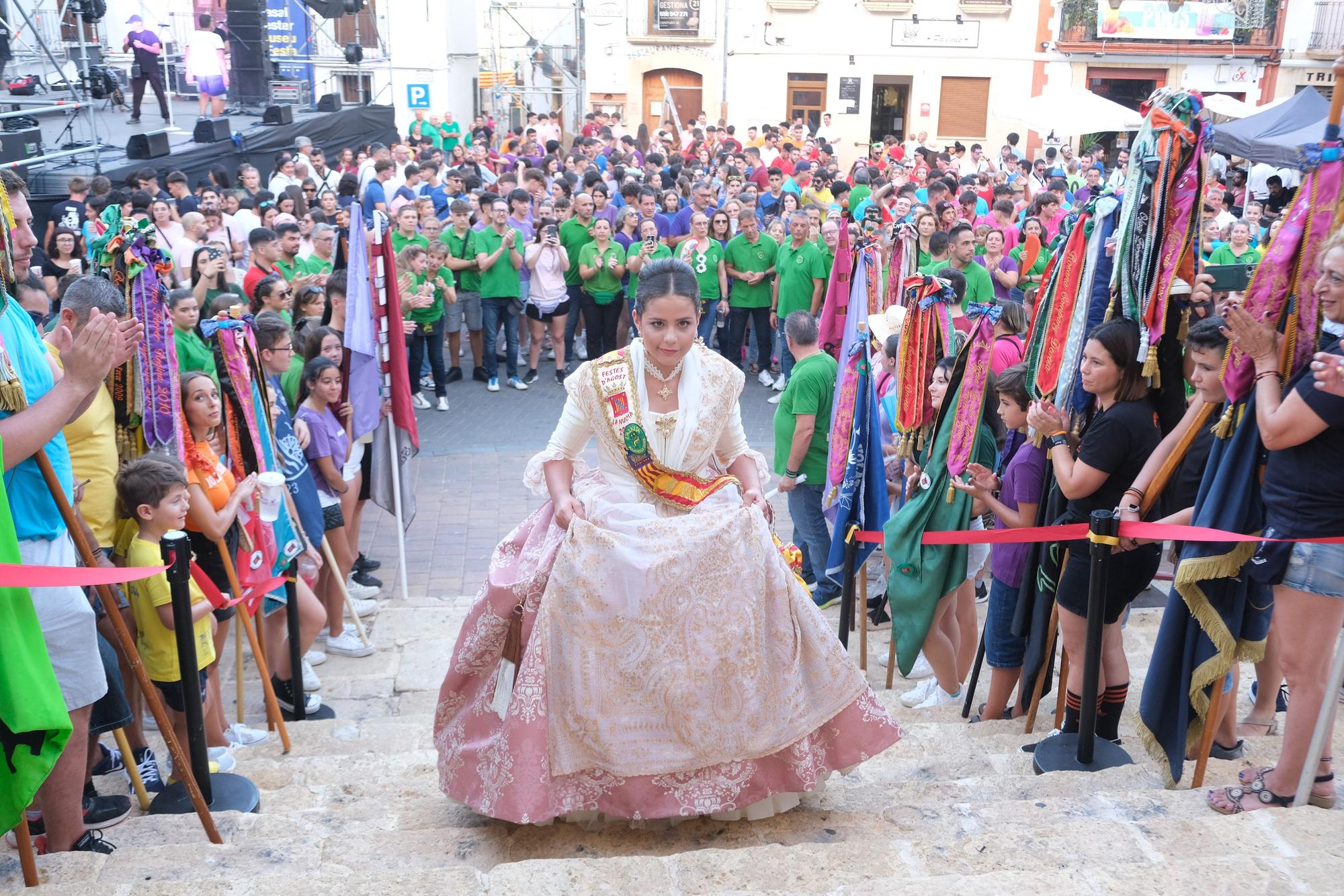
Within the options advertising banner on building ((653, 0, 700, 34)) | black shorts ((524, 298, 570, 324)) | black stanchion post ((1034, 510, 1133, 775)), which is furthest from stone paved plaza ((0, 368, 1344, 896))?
advertising banner on building ((653, 0, 700, 34))

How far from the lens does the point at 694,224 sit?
11.1 meters

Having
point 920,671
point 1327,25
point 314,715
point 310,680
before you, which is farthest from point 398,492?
point 1327,25

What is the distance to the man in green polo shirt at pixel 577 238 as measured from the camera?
11.4 meters

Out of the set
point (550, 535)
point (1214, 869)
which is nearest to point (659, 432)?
point (550, 535)

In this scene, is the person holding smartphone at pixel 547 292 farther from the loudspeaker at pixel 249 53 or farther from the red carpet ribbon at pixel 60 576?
the loudspeaker at pixel 249 53

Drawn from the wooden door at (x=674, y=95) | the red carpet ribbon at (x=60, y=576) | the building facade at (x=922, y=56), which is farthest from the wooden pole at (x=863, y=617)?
the wooden door at (x=674, y=95)

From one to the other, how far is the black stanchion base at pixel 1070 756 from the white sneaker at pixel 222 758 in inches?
114

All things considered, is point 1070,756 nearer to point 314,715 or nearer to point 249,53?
point 314,715

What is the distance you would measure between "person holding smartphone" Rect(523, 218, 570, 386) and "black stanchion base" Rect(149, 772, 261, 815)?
7718 millimetres

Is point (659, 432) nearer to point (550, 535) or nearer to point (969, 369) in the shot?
point (550, 535)

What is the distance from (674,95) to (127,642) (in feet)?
97.1

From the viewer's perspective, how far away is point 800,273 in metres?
10.4

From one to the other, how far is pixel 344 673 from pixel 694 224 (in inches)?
254

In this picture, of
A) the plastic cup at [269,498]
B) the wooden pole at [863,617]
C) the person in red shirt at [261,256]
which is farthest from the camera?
the person in red shirt at [261,256]
